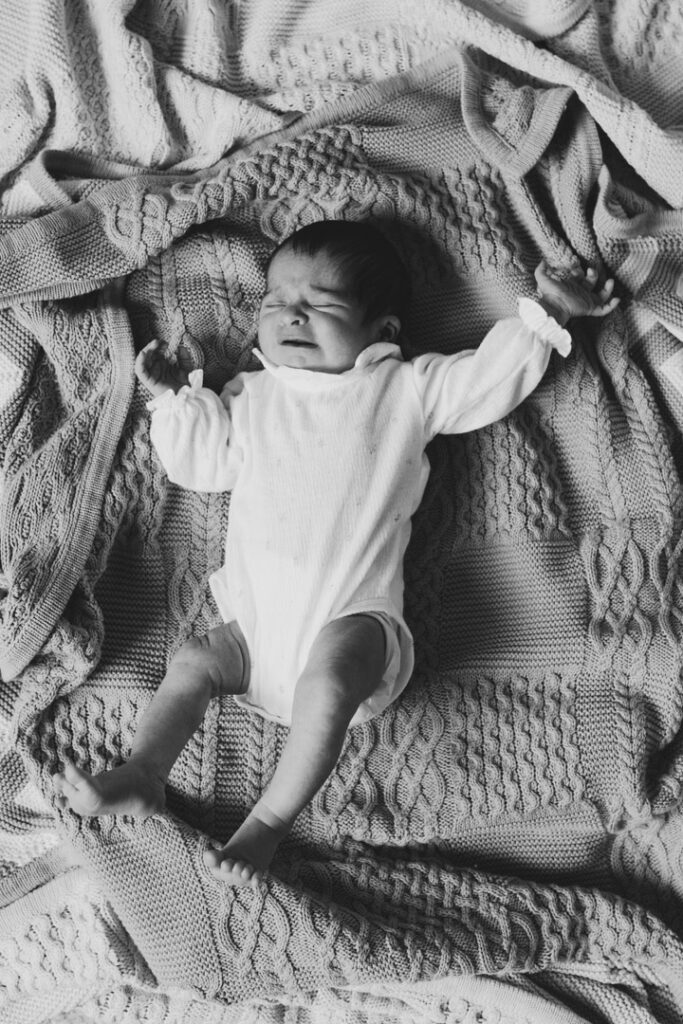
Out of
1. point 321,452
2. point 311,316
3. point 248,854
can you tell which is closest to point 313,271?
point 311,316

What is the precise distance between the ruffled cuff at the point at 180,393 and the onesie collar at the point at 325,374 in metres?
0.09

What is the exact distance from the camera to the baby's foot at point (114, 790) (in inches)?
42.8

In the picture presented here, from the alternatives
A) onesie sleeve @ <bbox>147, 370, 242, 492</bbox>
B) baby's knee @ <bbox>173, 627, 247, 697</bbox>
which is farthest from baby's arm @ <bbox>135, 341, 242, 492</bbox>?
baby's knee @ <bbox>173, 627, 247, 697</bbox>

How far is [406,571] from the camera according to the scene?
1.41 metres

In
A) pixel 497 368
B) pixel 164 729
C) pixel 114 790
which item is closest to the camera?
pixel 114 790

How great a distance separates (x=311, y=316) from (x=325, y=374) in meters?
0.08

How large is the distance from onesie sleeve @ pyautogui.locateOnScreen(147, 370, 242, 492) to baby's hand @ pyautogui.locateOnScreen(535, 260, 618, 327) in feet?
1.54

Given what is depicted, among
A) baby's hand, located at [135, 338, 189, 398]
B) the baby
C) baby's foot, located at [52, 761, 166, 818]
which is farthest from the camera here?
baby's hand, located at [135, 338, 189, 398]

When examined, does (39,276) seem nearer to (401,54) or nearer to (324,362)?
(324,362)

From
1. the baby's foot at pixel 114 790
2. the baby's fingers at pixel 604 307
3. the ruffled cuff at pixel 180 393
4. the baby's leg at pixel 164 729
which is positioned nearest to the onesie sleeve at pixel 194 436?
the ruffled cuff at pixel 180 393

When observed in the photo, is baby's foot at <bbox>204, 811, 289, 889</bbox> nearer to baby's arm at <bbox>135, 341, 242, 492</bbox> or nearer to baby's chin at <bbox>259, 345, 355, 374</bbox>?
baby's arm at <bbox>135, 341, 242, 492</bbox>

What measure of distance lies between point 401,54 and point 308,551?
2.61 feet

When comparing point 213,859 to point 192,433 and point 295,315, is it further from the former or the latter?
point 295,315

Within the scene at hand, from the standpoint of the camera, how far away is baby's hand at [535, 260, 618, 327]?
1.35m
